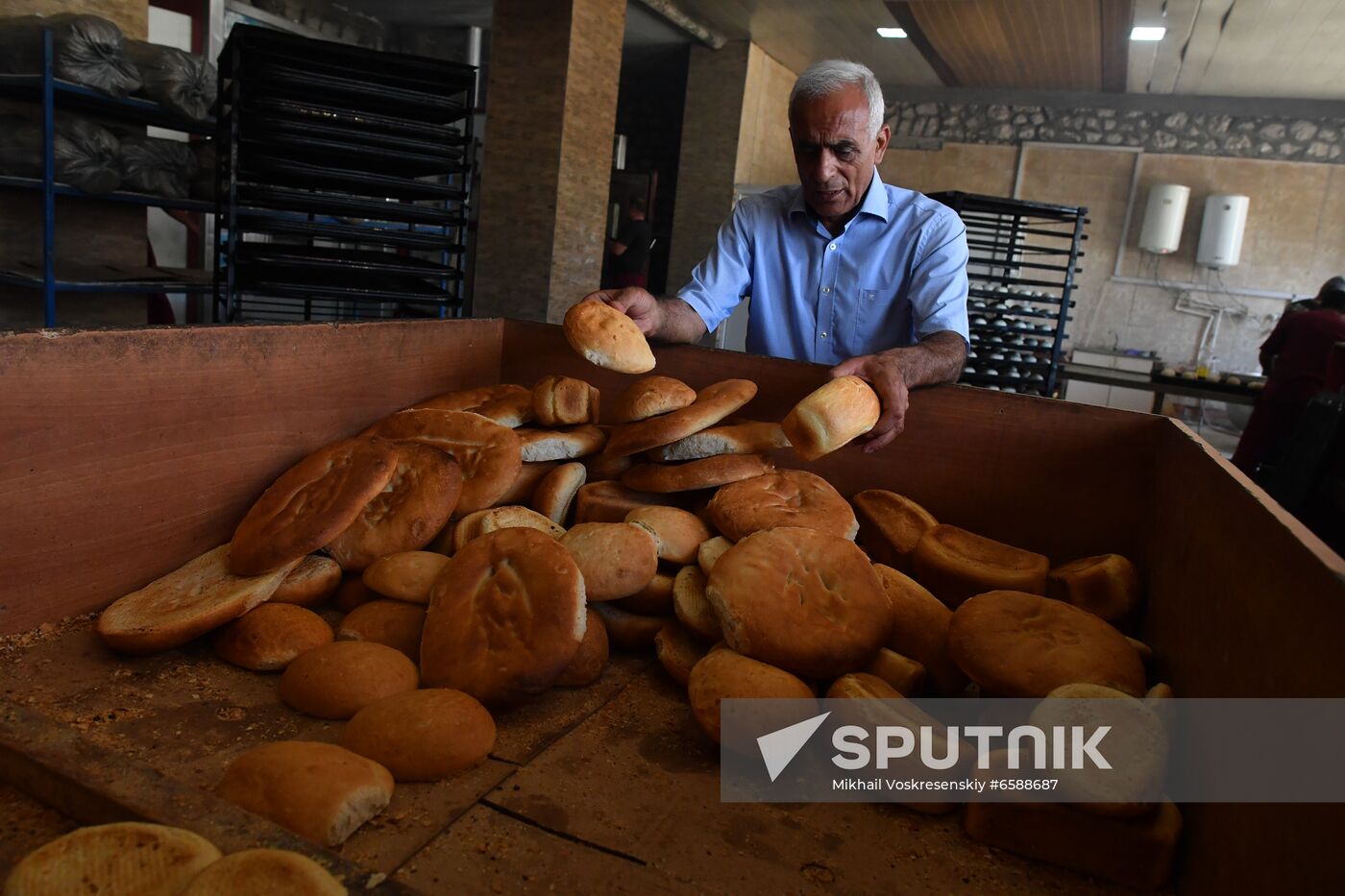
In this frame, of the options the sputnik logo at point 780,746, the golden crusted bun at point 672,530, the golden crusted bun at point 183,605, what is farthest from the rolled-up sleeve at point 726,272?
the sputnik logo at point 780,746

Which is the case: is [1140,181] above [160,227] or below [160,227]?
above

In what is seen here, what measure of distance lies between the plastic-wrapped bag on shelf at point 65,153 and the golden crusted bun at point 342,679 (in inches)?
161

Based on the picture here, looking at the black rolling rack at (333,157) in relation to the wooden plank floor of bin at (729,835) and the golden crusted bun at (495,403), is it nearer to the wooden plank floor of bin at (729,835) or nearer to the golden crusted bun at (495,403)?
the golden crusted bun at (495,403)

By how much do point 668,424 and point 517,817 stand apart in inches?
30.4

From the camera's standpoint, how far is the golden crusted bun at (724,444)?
5.15 ft

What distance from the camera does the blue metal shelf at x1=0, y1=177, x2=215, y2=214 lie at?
3975mm

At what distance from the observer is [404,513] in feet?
4.58

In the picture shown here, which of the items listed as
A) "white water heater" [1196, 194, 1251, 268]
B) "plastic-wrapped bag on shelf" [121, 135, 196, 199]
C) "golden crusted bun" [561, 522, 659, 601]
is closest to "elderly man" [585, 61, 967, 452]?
"golden crusted bun" [561, 522, 659, 601]

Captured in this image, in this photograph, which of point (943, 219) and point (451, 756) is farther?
point (943, 219)

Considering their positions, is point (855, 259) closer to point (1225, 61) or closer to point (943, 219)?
point (943, 219)

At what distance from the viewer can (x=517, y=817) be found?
2.99 feet

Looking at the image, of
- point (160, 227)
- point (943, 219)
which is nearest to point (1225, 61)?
point (943, 219)

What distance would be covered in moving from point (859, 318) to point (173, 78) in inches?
151

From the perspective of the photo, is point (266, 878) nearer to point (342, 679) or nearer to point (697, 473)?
point (342, 679)
